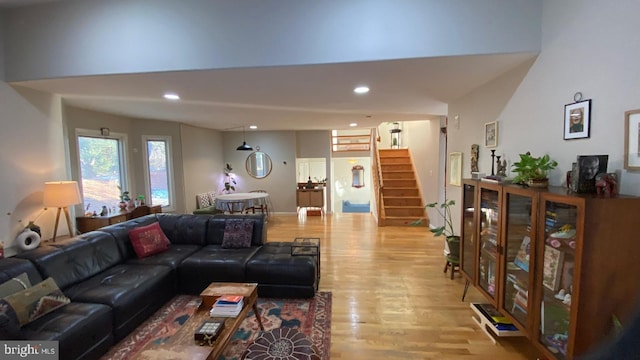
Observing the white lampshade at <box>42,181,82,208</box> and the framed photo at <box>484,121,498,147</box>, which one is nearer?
the framed photo at <box>484,121,498,147</box>

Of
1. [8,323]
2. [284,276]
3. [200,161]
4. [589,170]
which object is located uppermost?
[200,161]

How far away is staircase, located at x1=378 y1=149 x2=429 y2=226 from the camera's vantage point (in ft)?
20.3

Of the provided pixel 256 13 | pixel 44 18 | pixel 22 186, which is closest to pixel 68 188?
pixel 22 186

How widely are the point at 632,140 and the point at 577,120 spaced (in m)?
0.38

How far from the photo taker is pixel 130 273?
269 cm

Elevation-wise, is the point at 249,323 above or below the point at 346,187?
below

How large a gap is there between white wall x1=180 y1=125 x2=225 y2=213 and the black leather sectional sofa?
2.92 metres

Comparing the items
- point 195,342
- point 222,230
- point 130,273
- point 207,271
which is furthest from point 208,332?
point 222,230

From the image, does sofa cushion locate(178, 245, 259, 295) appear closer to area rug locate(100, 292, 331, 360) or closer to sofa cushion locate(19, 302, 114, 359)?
area rug locate(100, 292, 331, 360)

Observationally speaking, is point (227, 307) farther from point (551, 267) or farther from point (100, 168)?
point (100, 168)

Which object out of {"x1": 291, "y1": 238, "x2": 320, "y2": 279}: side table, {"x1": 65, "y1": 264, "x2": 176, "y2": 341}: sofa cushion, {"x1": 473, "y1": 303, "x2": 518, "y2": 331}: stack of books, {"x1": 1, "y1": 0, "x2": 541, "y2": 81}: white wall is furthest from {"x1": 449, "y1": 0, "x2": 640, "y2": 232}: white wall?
{"x1": 65, "y1": 264, "x2": 176, "y2": 341}: sofa cushion

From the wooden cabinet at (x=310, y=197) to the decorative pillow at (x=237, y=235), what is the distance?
4033 millimetres

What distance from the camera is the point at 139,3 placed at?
2.48 m

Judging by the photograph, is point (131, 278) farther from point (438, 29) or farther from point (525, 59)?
point (525, 59)
